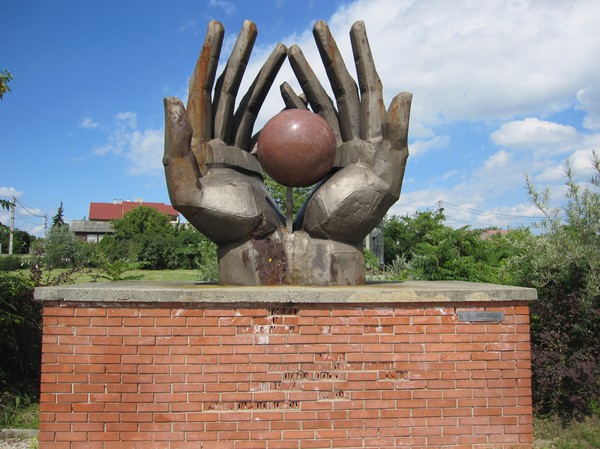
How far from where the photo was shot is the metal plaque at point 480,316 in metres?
4.75

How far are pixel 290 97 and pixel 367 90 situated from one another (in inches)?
54.7

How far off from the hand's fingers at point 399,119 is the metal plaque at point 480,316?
6.66ft

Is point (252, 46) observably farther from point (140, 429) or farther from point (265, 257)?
point (140, 429)

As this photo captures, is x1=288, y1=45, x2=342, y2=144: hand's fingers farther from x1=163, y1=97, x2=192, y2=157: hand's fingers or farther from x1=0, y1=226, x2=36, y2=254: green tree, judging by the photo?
x1=0, y1=226, x2=36, y2=254: green tree

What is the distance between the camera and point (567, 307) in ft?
21.4

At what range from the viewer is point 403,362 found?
15.2 feet

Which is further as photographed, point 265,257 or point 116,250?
point 116,250

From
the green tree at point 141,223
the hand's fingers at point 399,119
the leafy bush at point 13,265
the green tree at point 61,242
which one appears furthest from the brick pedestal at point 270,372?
the green tree at point 141,223

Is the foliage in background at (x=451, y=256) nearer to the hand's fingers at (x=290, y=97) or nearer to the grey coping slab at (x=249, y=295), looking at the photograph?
the hand's fingers at (x=290, y=97)

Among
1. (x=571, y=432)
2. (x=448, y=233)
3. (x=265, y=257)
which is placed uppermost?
(x=448, y=233)

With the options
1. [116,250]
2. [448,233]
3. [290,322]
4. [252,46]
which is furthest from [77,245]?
[290,322]

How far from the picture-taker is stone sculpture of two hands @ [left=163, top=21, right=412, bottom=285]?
18.6ft

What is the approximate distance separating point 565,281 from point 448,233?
6736mm

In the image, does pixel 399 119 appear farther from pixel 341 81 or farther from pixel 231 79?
pixel 231 79
